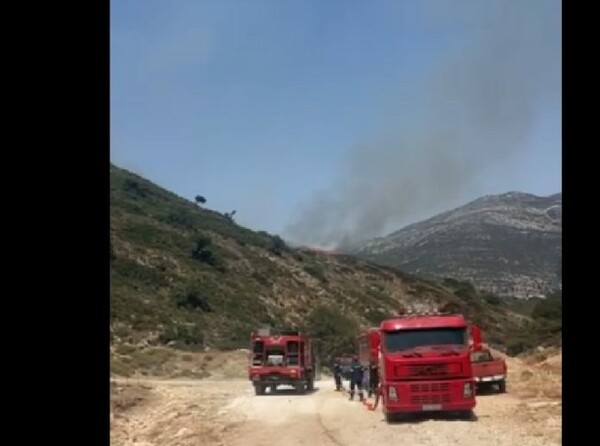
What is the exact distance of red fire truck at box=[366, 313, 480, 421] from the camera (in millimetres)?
23562

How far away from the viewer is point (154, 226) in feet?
337

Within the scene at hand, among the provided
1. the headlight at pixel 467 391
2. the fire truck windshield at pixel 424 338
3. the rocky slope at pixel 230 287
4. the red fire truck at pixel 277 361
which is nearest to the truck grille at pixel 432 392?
the headlight at pixel 467 391

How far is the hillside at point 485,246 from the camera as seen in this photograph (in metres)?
135

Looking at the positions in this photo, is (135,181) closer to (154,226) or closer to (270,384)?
(154,226)

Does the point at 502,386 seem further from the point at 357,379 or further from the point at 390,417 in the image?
the point at 390,417

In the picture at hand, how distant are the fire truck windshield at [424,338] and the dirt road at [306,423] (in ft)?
6.41

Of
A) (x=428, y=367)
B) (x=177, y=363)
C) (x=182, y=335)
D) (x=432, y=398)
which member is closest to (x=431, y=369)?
(x=428, y=367)

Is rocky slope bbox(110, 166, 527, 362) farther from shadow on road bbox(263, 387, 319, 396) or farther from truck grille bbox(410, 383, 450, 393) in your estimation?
truck grille bbox(410, 383, 450, 393)

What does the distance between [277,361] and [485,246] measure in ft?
379
